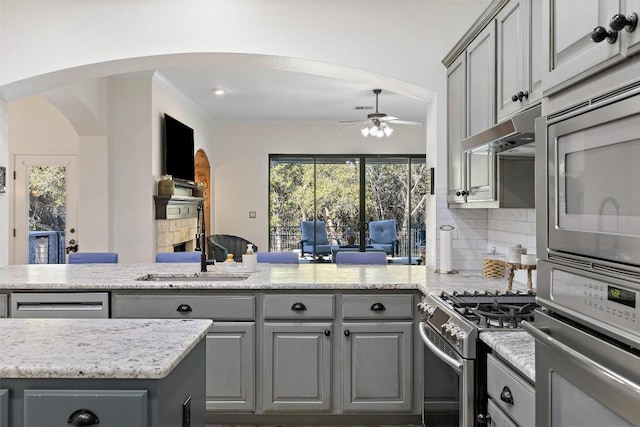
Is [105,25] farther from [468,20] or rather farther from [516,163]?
[516,163]

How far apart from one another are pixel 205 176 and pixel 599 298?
8.04m

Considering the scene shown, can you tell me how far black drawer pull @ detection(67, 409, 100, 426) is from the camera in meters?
1.29

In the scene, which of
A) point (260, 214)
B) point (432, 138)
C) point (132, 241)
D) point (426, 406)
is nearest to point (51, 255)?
point (132, 241)

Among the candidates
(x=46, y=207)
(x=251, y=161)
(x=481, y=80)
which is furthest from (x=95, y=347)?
(x=251, y=161)

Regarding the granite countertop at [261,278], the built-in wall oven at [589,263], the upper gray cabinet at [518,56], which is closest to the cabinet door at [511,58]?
the upper gray cabinet at [518,56]

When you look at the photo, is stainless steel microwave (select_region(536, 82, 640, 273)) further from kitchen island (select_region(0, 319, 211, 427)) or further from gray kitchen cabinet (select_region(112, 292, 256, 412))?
gray kitchen cabinet (select_region(112, 292, 256, 412))

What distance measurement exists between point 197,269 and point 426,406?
1843mm

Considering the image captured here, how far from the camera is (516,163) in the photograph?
2670mm

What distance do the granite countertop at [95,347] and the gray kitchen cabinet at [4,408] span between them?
0.05 metres

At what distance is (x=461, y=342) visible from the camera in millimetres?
1903

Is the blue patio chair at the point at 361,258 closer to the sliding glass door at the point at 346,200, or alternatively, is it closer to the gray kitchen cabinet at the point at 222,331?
the gray kitchen cabinet at the point at 222,331

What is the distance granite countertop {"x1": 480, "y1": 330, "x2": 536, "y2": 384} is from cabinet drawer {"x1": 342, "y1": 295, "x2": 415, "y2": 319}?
1120 millimetres

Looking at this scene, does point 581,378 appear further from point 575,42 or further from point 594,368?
point 575,42

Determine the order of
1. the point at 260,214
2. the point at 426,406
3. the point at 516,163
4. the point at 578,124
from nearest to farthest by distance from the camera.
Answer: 1. the point at 578,124
2. the point at 426,406
3. the point at 516,163
4. the point at 260,214
